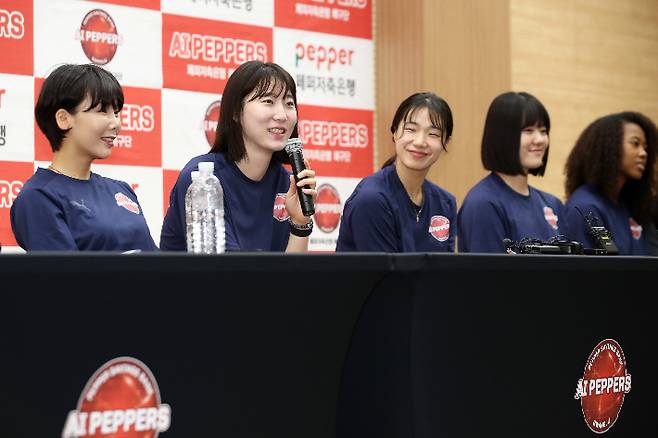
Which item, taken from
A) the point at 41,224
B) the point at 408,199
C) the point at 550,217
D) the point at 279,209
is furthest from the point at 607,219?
the point at 41,224

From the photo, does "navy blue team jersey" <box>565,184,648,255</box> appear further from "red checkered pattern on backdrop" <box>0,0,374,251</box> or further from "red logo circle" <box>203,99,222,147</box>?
"red logo circle" <box>203,99,222,147</box>

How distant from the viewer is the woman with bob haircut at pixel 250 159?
2.18 meters

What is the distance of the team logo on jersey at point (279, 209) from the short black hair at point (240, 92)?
138 millimetres

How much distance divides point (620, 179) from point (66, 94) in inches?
83.0

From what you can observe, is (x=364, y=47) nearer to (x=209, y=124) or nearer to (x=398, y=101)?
(x=398, y=101)

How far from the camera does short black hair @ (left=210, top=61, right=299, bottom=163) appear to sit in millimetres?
2203

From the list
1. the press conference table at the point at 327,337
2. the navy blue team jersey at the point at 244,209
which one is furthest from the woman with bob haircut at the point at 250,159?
the press conference table at the point at 327,337

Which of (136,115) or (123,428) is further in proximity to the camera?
(136,115)

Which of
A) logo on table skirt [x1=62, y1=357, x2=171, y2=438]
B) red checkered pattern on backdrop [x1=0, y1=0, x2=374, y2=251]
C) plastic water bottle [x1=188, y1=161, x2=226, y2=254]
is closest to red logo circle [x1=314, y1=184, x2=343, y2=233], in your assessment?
red checkered pattern on backdrop [x1=0, y1=0, x2=374, y2=251]

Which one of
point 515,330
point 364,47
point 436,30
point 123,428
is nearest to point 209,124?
point 364,47

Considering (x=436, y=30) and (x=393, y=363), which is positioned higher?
(x=436, y=30)

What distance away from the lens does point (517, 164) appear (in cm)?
293

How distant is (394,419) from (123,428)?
1.53ft

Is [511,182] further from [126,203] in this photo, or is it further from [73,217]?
[73,217]
